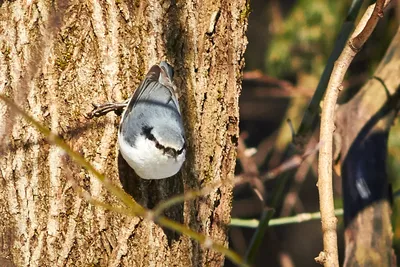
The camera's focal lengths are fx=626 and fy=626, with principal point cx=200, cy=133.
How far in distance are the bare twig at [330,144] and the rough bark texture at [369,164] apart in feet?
2.33

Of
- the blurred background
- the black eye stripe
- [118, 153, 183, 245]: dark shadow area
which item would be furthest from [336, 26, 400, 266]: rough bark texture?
the black eye stripe

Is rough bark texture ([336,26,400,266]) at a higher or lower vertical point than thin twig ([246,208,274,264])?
higher

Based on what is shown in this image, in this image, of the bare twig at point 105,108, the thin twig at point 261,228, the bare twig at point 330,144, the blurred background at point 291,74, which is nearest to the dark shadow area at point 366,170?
the blurred background at point 291,74

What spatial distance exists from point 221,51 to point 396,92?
1.07 meters

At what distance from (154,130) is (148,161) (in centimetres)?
13

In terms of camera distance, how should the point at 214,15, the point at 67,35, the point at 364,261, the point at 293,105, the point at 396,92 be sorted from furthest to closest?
the point at 293,105 < the point at 396,92 < the point at 364,261 < the point at 214,15 < the point at 67,35

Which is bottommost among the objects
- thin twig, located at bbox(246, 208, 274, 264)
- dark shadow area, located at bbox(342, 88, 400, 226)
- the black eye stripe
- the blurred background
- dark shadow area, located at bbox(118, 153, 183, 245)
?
dark shadow area, located at bbox(118, 153, 183, 245)

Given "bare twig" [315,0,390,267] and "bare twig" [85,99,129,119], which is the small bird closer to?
"bare twig" [85,99,129,119]

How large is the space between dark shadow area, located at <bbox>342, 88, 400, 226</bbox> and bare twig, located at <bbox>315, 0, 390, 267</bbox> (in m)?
0.74

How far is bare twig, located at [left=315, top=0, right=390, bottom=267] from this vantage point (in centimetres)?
182

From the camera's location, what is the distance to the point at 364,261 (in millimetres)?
2576

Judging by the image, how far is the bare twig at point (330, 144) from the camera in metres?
1.82

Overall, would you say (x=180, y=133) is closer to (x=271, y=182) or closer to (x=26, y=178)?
(x=26, y=178)

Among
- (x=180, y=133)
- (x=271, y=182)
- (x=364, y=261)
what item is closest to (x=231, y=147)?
(x=180, y=133)
